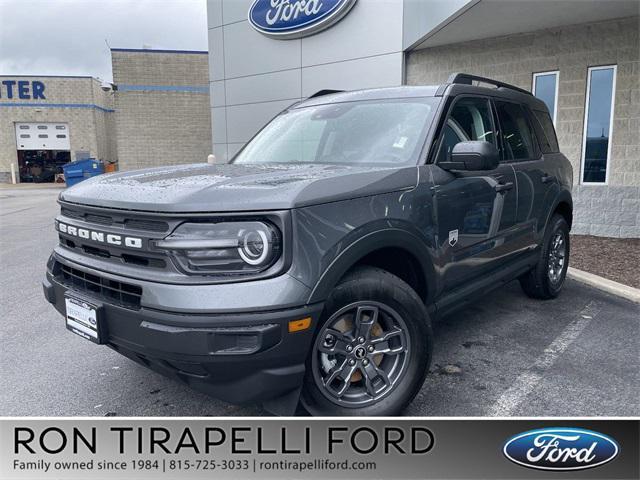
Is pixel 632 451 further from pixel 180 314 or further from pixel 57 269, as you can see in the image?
pixel 57 269

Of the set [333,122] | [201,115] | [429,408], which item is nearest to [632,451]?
[429,408]

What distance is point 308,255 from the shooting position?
2326 mm

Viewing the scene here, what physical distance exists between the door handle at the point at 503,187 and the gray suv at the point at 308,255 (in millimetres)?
17

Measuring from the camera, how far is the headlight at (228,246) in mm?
2260

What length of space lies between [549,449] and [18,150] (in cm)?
3689

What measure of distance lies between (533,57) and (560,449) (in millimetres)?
7866

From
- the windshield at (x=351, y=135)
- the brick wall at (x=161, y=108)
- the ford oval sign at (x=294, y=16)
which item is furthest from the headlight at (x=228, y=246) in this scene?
the brick wall at (x=161, y=108)

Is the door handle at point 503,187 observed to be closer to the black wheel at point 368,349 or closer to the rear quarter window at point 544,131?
the rear quarter window at point 544,131

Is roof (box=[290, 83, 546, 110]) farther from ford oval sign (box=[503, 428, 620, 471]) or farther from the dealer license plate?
the dealer license plate

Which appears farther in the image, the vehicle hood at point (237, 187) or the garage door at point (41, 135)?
the garage door at point (41, 135)

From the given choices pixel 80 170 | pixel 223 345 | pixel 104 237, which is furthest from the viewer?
pixel 80 170

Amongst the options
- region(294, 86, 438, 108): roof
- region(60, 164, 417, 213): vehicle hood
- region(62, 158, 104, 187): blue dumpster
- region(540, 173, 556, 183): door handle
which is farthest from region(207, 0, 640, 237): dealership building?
region(62, 158, 104, 187): blue dumpster

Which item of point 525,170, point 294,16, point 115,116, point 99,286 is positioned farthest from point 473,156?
point 115,116

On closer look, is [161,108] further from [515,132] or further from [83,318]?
[83,318]
